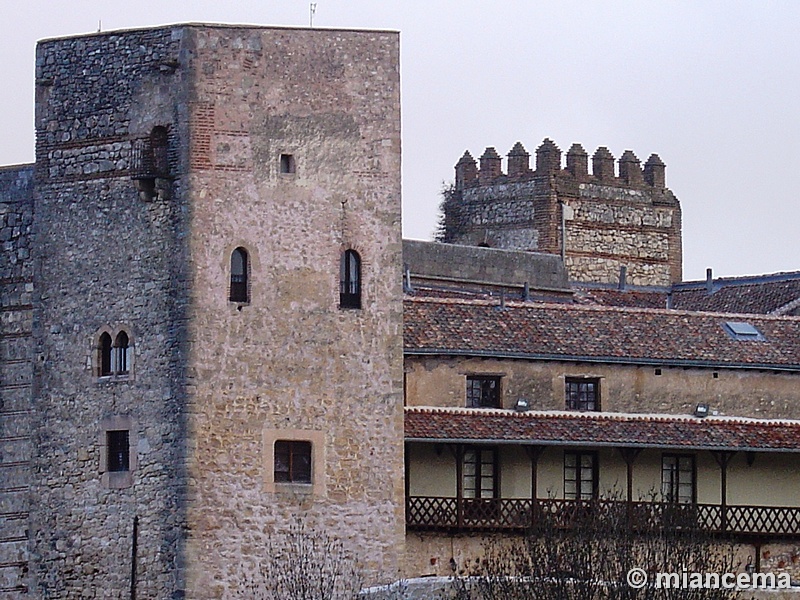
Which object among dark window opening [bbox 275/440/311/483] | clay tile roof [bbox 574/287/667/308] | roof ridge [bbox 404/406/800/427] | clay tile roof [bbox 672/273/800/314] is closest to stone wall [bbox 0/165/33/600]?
dark window opening [bbox 275/440/311/483]

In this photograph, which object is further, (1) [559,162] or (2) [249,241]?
(1) [559,162]

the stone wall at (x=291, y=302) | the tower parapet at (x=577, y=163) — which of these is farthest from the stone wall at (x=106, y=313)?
the tower parapet at (x=577, y=163)

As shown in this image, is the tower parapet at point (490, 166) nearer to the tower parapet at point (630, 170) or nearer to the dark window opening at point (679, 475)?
the tower parapet at point (630, 170)

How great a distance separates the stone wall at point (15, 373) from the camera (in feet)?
168

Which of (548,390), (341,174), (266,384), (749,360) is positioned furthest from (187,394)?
(749,360)

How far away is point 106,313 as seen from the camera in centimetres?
4925

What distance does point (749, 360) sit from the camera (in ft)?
180

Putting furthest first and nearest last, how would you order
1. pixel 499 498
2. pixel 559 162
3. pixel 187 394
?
pixel 559 162 → pixel 499 498 → pixel 187 394

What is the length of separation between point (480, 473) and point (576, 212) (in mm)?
27901

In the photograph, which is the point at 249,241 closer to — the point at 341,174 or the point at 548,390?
the point at 341,174

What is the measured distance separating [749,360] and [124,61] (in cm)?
1387

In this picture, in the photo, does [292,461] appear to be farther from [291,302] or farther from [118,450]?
[118,450]

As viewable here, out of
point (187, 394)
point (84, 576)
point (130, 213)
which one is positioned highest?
point (130, 213)

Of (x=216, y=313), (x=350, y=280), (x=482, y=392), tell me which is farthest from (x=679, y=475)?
(x=216, y=313)
